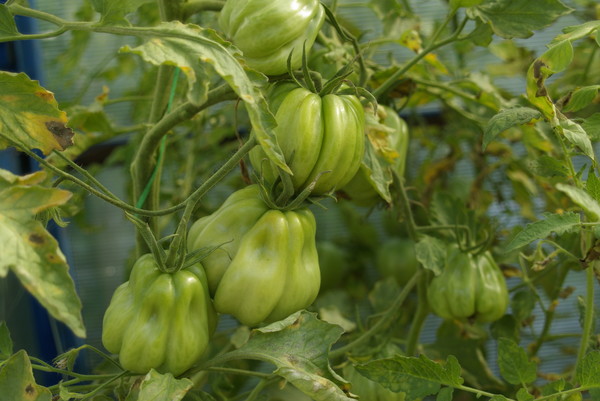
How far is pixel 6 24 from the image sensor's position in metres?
0.60

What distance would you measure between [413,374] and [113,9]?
1.34ft

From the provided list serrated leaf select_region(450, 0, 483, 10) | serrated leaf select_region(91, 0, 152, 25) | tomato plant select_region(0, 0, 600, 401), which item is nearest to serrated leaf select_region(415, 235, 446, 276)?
tomato plant select_region(0, 0, 600, 401)

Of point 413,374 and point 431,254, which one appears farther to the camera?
point 431,254

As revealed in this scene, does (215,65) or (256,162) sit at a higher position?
(215,65)

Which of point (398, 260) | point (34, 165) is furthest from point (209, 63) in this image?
point (398, 260)

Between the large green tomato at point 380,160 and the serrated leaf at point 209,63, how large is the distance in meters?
0.20

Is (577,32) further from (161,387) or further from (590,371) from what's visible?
(161,387)

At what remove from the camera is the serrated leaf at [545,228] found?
56 centimetres

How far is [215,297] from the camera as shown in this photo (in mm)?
621

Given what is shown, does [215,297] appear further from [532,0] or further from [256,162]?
[532,0]

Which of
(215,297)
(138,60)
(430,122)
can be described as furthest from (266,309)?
(430,122)

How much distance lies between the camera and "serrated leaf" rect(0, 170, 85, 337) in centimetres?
43

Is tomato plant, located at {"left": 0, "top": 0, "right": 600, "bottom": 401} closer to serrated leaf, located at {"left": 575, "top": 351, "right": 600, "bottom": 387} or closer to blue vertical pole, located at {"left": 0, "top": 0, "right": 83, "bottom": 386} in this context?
serrated leaf, located at {"left": 575, "top": 351, "right": 600, "bottom": 387}

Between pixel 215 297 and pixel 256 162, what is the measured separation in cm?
13
